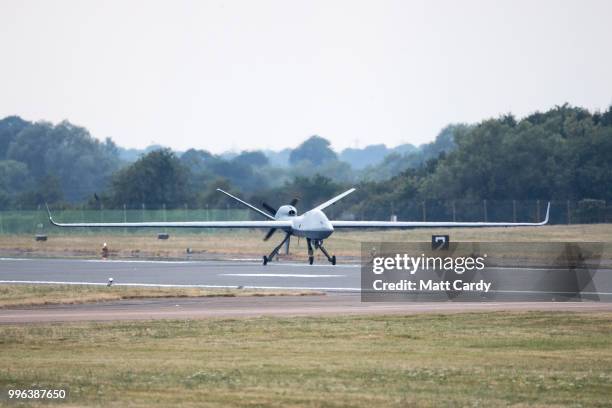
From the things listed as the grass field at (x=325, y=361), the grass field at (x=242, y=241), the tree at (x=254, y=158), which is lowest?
the grass field at (x=325, y=361)

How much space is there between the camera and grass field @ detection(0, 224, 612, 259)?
233 ft

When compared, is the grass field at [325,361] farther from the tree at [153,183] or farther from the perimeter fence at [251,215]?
Result: the tree at [153,183]

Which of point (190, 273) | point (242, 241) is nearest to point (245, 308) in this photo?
point (190, 273)

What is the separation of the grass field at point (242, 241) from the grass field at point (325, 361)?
38.4 m

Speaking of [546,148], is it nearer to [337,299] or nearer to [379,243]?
[379,243]

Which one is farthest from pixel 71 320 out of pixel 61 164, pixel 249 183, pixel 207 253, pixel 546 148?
pixel 61 164

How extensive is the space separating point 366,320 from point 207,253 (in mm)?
44040

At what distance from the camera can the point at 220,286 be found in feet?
136

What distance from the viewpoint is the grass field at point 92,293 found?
115 feet

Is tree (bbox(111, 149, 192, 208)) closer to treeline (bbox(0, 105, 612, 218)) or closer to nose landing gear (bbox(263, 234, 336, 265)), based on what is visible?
treeline (bbox(0, 105, 612, 218))

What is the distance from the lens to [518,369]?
20000 millimetres

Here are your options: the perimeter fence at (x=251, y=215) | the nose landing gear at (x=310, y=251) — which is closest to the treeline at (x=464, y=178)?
the perimeter fence at (x=251, y=215)

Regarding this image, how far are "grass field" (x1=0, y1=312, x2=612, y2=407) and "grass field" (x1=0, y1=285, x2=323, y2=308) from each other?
26.3ft

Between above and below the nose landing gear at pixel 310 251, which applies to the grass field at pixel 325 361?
below
